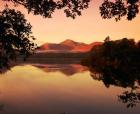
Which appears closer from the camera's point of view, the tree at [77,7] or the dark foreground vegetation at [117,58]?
the tree at [77,7]

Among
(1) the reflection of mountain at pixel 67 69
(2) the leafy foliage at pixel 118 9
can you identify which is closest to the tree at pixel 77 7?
(2) the leafy foliage at pixel 118 9

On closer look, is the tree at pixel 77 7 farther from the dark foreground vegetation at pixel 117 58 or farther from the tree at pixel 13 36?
the dark foreground vegetation at pixel 117 58

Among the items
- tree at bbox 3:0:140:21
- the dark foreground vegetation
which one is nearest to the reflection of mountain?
the dark foreground vegetation

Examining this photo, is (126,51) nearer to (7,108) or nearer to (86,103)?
(86,103)

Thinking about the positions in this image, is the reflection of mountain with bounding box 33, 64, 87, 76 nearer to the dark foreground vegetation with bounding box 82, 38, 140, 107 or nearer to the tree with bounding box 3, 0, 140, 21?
the dark foreground vegetation with bounding box 82, 38, 140, 107

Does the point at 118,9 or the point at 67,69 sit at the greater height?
the point at 118,9

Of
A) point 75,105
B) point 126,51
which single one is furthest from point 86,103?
point 126,51

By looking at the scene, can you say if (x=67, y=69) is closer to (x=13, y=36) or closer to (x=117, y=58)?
(x=117, y=58)

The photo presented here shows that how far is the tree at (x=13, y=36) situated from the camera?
14867mm

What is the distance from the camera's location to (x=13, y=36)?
1493cm

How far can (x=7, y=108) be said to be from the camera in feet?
126

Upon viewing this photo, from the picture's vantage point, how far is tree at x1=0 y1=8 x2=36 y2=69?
14867 mm

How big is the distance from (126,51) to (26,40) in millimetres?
81288

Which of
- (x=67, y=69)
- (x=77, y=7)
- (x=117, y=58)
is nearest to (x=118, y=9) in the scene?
(x=77, y=7)
